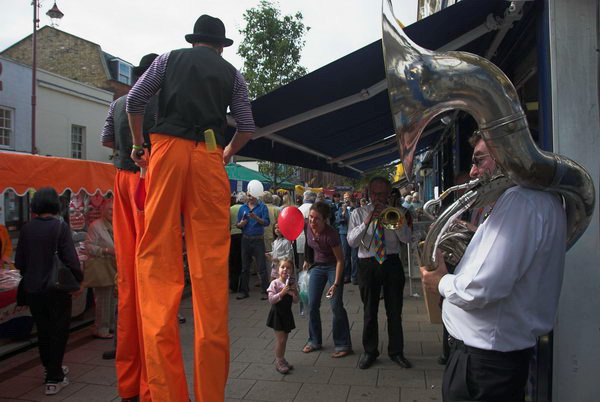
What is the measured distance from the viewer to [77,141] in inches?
875

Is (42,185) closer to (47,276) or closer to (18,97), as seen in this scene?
(47,276)

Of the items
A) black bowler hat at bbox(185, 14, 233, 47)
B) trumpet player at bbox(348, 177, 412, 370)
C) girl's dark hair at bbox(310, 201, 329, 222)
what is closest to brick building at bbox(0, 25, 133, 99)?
girl's dark hair at bbox(310, 201, 329, 222)

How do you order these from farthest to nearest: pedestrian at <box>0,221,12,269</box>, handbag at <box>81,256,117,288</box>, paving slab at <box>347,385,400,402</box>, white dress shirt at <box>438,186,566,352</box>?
handbag at <box>81,256,117,288</box>
pedestrian at <box>0,221,12,269</box>
paving slab at <box>347,385,400,402</box>
white dress shirt at <box>438,186,566,352</box>

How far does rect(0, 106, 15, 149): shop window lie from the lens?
1831 centimetres

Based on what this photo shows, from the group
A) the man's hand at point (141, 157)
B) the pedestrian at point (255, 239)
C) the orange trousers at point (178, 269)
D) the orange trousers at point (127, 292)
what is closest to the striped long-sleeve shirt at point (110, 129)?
the orange trousers at point (127, 292)

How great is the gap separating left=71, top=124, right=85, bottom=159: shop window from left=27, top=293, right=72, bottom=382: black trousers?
20532mm

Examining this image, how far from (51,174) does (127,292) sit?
2.94 metres

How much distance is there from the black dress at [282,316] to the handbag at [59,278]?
1.71 meters

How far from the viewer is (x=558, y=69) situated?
2244 millimetres

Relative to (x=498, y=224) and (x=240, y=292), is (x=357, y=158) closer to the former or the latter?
(x=240, y=292)

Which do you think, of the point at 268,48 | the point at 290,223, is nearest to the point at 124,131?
the point at 290,223

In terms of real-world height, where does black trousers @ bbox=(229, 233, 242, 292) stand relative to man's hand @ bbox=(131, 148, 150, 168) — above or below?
below

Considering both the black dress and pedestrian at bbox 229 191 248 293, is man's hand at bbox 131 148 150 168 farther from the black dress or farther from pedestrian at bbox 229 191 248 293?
pedestrian at bbox 229 191 248 293

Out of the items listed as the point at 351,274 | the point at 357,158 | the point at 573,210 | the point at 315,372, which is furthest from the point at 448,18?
the point at 351,274
